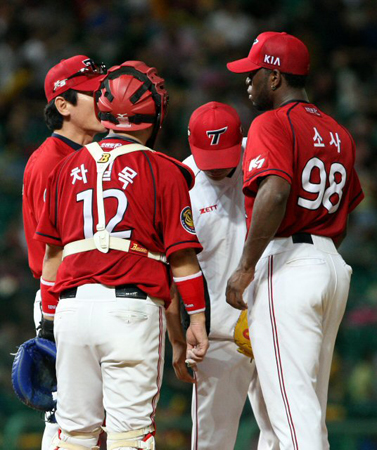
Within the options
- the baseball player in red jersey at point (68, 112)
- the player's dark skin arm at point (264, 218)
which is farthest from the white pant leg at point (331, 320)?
the baseball player in red jersey at point (68, 112)

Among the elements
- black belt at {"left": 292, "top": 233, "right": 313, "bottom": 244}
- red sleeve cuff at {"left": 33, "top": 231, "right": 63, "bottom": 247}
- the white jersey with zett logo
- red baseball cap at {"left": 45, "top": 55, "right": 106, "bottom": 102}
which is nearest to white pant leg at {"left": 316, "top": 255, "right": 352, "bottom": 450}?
black belt at {"left": 292, "top": 233, "right": 313, "bottom": 244}

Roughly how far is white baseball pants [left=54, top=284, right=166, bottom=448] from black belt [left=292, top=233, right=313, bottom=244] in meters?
0.74

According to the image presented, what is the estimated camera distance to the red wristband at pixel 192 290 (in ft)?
12.1

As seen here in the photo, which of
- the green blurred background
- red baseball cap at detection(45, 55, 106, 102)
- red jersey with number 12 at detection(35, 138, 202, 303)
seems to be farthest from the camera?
the green blurred background

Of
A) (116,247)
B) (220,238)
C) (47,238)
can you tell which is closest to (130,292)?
(116,247)

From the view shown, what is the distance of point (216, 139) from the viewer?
443 centimetres

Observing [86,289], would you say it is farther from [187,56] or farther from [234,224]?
[187,56]

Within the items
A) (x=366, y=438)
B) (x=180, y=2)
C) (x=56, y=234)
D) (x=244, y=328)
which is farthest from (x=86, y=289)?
(x=180, y=2)

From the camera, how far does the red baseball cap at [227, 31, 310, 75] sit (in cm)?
398

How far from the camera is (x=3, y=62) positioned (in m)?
10.3

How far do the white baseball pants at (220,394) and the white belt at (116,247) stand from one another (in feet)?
3.72

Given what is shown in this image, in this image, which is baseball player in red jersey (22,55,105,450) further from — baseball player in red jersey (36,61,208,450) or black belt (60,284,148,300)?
black belt (60,284,148,300)

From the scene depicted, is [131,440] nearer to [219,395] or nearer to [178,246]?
[178,246]

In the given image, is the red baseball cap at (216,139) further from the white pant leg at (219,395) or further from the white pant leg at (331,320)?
the white pant leg at (219,395)
